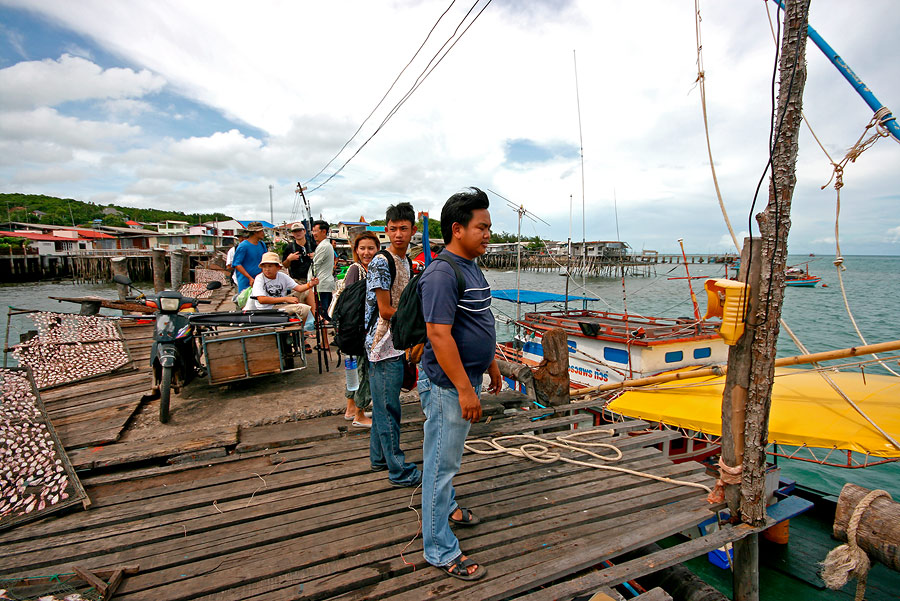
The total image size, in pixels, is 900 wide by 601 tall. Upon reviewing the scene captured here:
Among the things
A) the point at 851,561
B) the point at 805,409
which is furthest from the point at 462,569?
the point at 805,409

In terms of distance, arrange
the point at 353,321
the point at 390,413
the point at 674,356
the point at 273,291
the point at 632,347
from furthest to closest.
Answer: the point at 674,356
the point at 632,347
the point at 273,291
the point at 353,321
the point at 390,413

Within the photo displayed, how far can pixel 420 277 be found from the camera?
7.67ft

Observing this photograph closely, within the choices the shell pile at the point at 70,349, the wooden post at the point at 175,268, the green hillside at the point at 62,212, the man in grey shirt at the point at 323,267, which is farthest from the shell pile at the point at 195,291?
the green hillside at the point at 62,212

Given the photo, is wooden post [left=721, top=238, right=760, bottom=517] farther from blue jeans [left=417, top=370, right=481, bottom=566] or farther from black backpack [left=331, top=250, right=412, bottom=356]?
black backpack [left=331, top=250, right=412, bottom=356]

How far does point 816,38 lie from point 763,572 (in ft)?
24.1

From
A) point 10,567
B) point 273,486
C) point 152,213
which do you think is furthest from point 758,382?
point 152,213

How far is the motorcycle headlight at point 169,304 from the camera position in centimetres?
454

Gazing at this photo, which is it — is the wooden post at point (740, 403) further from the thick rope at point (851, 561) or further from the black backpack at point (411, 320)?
the black backpack at point (411, 320)

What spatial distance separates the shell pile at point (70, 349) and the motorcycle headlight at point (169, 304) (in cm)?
225

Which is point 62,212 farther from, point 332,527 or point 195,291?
point 332,527

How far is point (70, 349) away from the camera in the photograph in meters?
6.07

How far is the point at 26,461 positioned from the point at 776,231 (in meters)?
5.25

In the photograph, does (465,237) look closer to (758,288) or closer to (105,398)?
(758,288)

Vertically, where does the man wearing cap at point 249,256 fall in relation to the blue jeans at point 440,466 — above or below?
above
